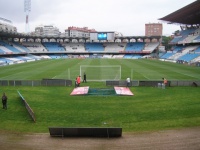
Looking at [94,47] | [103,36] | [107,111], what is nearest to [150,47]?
[103,36]

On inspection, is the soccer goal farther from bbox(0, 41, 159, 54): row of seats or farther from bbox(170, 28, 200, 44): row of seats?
bbox(0, 41, 159, 54): row of seats

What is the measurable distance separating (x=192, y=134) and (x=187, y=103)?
7372 mm

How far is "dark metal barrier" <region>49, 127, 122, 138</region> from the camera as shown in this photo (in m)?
12.9

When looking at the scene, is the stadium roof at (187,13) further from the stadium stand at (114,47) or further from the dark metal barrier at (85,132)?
the dark metal barrier at (85,132)

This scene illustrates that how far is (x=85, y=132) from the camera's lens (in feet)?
42.5

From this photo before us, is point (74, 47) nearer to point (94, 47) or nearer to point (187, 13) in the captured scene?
point (94, 47)

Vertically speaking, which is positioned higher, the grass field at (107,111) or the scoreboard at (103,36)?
the scoreboard at (103,36)

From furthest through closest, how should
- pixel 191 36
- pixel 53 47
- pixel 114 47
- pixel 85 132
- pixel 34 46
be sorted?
pixel 114 47, pixel 53 47, pixel 34 46, pixel 191 36, pixel 85 132

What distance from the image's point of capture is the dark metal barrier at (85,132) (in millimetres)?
12875

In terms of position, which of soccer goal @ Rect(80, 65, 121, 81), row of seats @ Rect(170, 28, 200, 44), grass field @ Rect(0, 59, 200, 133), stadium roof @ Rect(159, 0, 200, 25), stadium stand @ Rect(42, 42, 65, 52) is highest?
stadium roof @ Rect(159, 0, 200, 25)

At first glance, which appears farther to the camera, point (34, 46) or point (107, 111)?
point (34, 46)

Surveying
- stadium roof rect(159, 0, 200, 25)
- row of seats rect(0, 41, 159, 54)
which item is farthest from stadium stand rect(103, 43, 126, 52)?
stadium roof rect(159, 0, 200, 25)

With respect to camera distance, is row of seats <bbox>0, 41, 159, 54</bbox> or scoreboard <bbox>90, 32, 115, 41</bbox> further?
scoreboard <bbox>90, 32, 115, 41</bbox>

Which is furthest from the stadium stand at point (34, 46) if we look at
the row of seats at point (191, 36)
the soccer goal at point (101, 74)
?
the soccer goal at point (101, 74)
